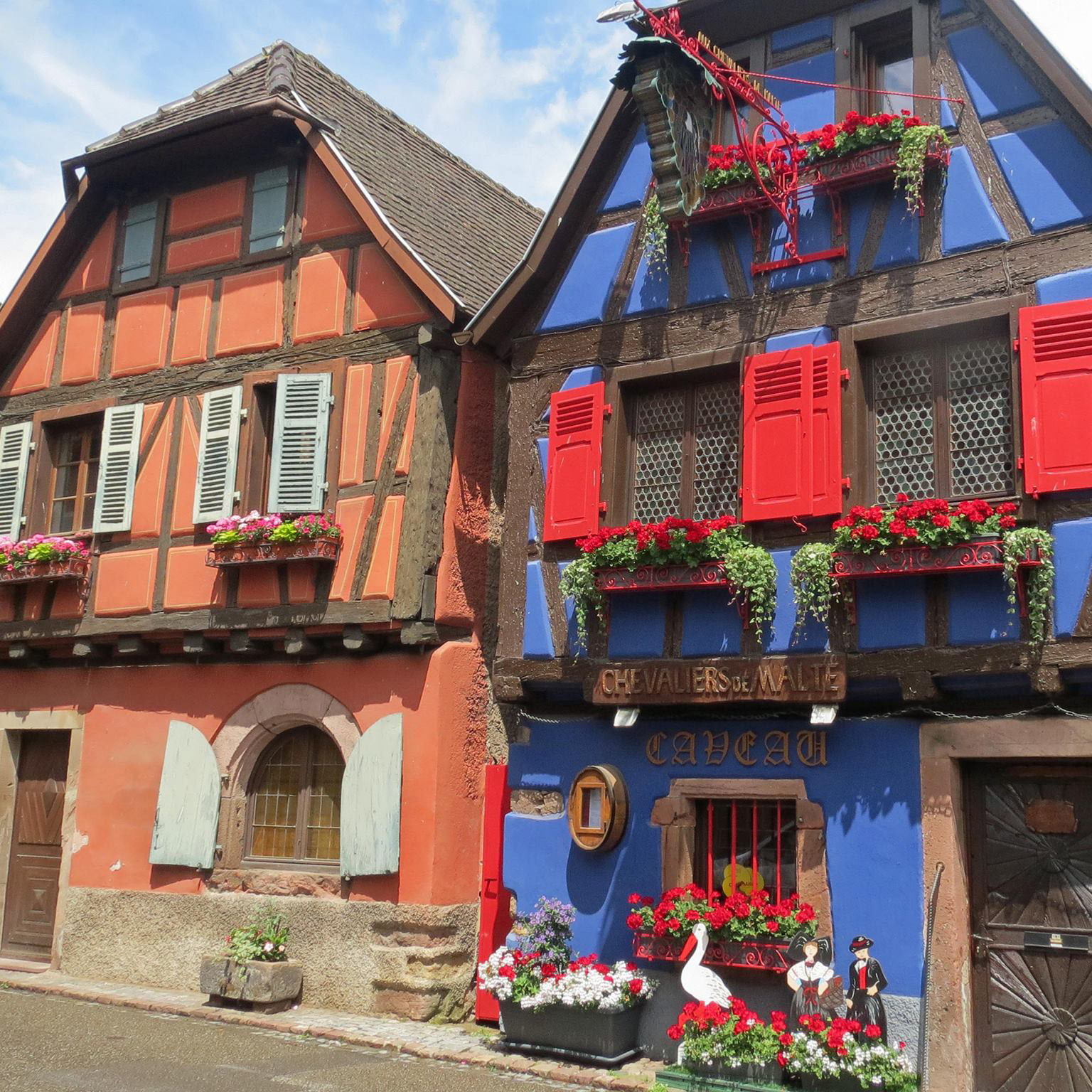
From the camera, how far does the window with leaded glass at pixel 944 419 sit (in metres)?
7.76

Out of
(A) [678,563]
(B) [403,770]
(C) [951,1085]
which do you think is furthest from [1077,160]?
(B) [403,770]

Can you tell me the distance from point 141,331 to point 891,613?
755 cm

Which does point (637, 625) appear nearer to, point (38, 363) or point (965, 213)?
point (965, 213)

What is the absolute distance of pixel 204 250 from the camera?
38.8 feet

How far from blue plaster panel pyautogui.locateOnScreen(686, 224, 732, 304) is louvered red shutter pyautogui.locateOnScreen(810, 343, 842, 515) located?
0.97 metres

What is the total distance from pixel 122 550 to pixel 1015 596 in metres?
7.62

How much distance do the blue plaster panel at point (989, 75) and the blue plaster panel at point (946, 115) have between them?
13 centimetres

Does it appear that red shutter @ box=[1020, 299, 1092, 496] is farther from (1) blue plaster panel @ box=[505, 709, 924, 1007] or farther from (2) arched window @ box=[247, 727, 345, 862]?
(2) arched window @ box=[247, 727, 345, 862]

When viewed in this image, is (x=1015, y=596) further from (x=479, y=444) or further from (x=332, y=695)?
(x=332, y=695)

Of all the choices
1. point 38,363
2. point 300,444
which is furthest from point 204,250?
point 300,444

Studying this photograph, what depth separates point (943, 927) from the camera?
24.6 feet

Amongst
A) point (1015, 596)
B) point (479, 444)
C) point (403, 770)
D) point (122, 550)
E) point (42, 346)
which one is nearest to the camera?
point (1015, 596)

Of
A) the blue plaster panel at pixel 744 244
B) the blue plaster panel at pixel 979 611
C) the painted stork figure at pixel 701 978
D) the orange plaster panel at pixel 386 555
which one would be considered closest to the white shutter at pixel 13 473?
the orange plaster panel at pixel 386 555

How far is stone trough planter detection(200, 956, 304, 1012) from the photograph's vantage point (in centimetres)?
957
